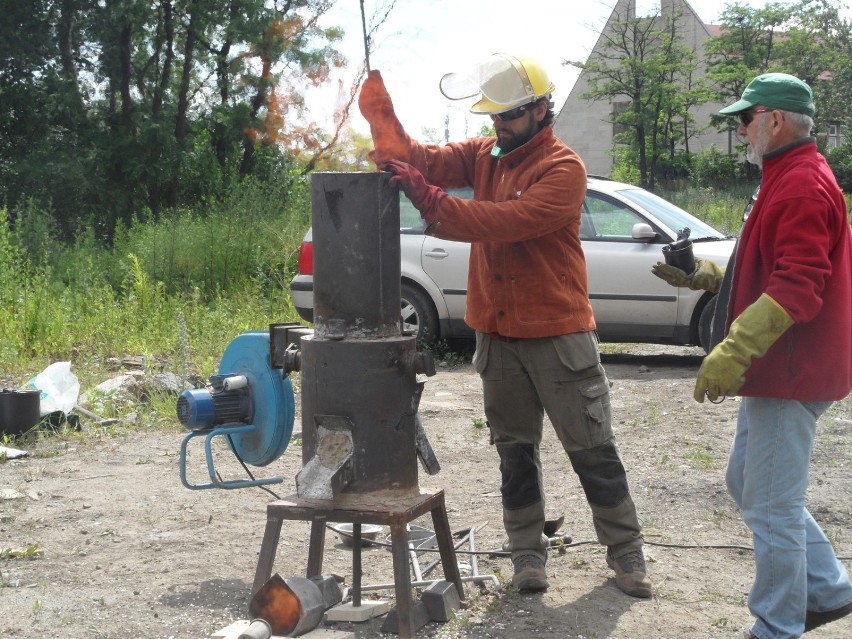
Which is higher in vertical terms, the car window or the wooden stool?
the car window

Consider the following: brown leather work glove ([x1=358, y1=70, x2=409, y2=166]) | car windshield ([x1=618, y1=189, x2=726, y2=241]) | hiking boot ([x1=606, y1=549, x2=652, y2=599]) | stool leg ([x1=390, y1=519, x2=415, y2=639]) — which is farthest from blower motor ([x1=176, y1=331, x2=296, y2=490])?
car windshield ([x1=618, y1=189, x2=726, y2=241])

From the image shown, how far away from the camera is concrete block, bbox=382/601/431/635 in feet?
11.8

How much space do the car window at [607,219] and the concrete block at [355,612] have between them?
573 cm

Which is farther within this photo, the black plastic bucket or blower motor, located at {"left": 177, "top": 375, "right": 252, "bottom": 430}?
the black plastic bucket

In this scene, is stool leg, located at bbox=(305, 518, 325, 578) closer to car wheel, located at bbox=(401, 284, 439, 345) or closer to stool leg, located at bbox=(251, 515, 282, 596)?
stool leg, located at bbox=(251, 515, 282, 596)

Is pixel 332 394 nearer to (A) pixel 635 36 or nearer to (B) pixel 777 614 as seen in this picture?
(B) pixel 777 614

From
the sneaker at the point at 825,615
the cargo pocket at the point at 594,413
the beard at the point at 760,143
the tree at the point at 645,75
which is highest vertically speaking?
the tree at the point at 645,75

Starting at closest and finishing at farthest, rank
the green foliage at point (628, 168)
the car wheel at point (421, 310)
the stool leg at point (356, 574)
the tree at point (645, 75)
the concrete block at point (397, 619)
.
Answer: the concrete block at point (397, 619), the stool leg at point (356, 574), the car wheel at point (421, 310), the tree at point (645, 75), the green foliage at point (628, 168)

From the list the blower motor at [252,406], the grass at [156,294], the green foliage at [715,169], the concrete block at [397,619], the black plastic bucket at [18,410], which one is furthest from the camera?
the green foliage at [715,169]

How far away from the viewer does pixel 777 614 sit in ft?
10.7

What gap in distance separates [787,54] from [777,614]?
4067cm

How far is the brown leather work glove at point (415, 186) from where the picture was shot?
3518 mm

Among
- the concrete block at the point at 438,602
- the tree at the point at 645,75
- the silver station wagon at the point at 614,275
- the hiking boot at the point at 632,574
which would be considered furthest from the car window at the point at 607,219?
the tree at the point at 645,75

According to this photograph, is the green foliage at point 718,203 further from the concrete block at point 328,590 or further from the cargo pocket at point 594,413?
the concrete block at point 328,590
